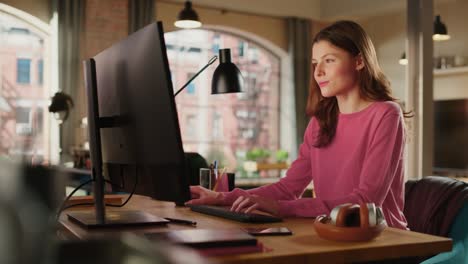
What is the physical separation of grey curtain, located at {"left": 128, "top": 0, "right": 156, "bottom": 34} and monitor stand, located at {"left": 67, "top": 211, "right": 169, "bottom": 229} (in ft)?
18.4

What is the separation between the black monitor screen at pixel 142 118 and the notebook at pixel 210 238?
2.9 inches

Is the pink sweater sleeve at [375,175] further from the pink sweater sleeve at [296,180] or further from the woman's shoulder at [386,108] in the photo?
the pink sweater sleeve at [296,180]

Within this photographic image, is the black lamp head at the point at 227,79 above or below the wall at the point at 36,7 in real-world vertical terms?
below

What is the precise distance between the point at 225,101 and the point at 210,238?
6.96m

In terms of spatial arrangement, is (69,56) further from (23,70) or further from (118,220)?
(118,220)

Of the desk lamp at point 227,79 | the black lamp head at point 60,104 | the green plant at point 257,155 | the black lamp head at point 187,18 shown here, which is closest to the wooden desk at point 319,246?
the desk lamp at point 227,79

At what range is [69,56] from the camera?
21.5 feet

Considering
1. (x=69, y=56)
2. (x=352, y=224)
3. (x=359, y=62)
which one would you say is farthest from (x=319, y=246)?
(x=69, y=56)

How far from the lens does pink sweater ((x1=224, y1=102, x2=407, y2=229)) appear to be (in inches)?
64.4

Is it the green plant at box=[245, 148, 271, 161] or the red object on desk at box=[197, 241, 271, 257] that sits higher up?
the red object on desk at box=[197, 241, 271, 257]

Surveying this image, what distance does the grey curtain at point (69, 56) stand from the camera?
21.4 feet

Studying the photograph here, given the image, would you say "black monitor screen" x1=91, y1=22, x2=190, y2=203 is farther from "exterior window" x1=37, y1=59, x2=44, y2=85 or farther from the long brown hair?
"exterior window" x1=37, y1=59, x2=44, y2=85

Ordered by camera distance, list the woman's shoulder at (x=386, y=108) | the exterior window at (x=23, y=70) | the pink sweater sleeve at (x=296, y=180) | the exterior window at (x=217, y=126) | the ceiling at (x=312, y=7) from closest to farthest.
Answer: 1. the woman's shoulder at (x=386, y=108)
2. the pink sweater sleeve at (x=296, y=180)
3. the exterior window at (x=23, y=70)
4. the ceiling at (x=312, y=7)
5. the exterior window at (x=217, y=126)

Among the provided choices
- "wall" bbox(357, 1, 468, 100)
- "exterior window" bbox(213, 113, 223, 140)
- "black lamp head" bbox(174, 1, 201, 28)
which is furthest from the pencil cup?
"wall" bbox(357, 1, 468, 100)
